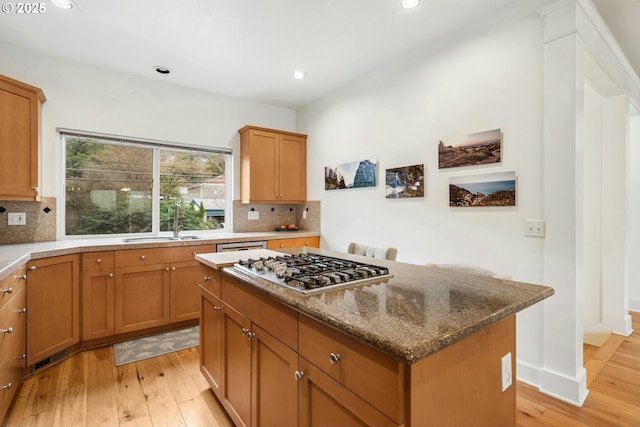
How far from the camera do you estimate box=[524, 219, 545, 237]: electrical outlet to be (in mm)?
2051

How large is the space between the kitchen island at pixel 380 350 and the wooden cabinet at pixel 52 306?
172cm

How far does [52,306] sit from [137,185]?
1498mm

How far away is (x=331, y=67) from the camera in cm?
318

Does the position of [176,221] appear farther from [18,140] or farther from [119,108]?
[18,140]

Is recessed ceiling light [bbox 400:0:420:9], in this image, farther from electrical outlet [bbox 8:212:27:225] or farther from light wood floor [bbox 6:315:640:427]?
electrical outlet [bbox 8:212:27:225]

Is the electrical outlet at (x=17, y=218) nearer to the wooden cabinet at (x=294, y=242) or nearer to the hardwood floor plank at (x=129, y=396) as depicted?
the hardwood floor plank at (x=129, y=396)

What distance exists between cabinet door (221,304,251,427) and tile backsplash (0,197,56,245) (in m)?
2.38

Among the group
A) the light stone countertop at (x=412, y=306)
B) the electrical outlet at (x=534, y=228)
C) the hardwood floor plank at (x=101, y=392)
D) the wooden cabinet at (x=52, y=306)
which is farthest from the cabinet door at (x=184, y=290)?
the electrical outlet at (x=534, y=228)

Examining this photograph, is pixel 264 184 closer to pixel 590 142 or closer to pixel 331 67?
pixel 331 67

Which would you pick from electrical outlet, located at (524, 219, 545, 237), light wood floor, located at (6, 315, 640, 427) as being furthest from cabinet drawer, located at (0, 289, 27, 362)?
electrical outlet, located at (524, 219, 545, 237)

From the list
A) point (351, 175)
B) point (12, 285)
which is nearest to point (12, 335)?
point (12, 285)

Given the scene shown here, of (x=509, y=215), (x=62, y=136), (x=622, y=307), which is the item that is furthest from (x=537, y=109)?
(x=62, y=136)

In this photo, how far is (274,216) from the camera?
436 centimetres

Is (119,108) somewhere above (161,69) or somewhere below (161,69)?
below
